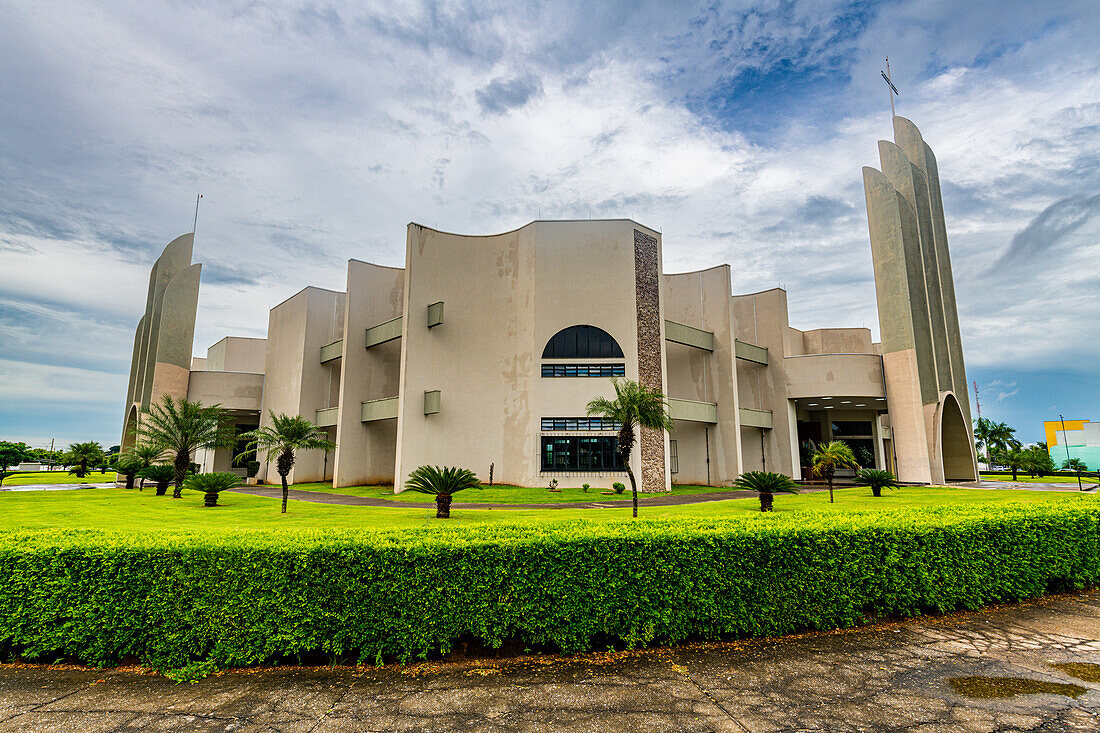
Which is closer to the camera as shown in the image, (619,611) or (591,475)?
(619,611)

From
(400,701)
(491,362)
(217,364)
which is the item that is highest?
(217,364)

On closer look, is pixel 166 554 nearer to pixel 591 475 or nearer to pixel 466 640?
pixel 466 640

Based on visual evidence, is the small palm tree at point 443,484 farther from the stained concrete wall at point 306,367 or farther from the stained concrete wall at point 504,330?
the stained concrete wall at point 306,367

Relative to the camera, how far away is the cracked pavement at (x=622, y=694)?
4.17m

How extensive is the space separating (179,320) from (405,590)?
1719 inches

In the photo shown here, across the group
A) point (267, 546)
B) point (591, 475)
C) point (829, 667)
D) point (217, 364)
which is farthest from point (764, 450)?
point (217, 364)

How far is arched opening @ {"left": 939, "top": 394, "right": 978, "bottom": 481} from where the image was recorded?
34000 millimetres

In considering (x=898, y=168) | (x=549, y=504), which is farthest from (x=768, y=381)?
(x=549, y=504)

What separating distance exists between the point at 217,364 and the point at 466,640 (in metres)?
54.5

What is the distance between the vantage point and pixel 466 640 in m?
5.58

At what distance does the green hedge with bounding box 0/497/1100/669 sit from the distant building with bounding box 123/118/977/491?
22.2 m

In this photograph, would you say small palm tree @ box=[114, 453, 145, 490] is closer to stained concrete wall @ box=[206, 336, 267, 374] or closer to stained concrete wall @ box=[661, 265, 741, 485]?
stained concrete wall @ box=[206, 336, 267, 374]

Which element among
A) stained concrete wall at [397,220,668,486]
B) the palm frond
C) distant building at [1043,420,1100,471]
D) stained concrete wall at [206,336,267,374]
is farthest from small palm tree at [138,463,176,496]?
distant building at [1043,420,1100,471]

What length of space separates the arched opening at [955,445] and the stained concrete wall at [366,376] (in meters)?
35.2
